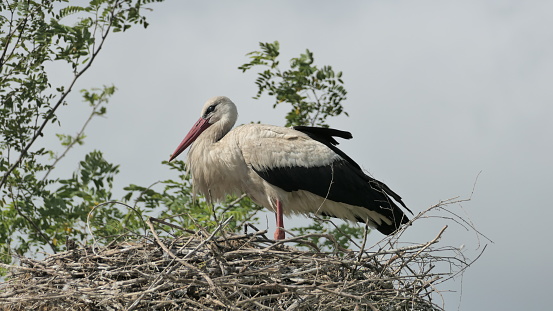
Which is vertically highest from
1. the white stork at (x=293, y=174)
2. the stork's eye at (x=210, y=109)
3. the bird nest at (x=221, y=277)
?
the stork's eye at (x=210, y=109)

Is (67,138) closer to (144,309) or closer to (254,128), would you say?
(254,128)

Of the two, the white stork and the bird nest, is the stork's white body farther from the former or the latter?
the bird nest

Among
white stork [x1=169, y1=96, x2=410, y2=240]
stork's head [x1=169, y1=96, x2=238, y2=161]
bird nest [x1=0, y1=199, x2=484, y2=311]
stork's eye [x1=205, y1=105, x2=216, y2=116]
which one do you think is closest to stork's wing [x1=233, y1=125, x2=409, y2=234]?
white stork [x1=169, y1=96, x2=410, y2=240]

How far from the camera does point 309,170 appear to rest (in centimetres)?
923

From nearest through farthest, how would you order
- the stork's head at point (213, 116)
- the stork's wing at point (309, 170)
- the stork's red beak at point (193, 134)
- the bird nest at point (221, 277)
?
the bird nest at point (221, 277) → the stork's wing at point (309, 170) → the stork's head at point (213, 116) → the stork's red beak at point (193, 134)

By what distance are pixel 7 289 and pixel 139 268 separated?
4.39 feet

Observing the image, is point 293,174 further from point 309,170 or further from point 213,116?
point 213,116

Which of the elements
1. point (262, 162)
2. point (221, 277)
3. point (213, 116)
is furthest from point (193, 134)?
point (221, 277)

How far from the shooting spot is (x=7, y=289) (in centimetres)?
738

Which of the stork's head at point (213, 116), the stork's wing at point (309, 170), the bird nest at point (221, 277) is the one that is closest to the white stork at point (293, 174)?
the stork's wing at point (309, 170)

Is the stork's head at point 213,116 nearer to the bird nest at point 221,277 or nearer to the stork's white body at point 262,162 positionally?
the stork's white body at point 262,162

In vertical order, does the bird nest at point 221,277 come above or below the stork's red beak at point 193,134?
below

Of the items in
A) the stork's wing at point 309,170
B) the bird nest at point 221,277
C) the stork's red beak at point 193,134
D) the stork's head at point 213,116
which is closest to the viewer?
the bird nest at point 221,277

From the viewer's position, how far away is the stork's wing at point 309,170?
9125 millimetres
